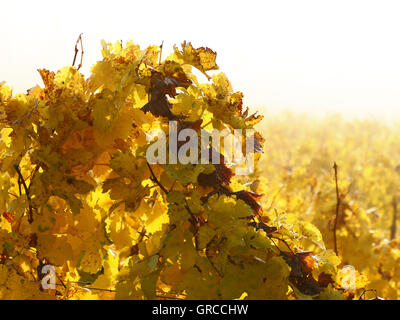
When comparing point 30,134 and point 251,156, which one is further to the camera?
point 251,156

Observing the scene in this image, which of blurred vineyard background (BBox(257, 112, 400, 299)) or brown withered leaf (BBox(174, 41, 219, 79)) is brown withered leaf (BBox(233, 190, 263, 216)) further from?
brown withered leaf (BBox(174, 41, 219, 79))

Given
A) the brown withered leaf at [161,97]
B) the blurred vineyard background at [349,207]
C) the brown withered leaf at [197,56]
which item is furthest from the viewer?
the blurred vineyard background at [349,207]

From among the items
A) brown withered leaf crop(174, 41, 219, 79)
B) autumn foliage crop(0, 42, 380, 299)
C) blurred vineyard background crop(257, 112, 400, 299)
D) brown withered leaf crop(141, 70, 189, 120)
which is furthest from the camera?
blurred vineyard background crop(257, 112, 400, 299)

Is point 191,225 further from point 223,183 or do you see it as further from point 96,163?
point 96,163

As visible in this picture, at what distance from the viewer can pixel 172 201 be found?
1142 millimetres

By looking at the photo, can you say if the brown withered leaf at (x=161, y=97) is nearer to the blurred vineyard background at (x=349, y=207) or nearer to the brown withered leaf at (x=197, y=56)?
the brown withered leaf at (x=197, y=56)

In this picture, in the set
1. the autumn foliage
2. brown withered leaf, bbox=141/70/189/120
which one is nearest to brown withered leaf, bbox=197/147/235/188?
the autumn foliage

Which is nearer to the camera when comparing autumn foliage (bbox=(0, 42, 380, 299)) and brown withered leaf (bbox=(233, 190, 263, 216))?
autumn foliage (bbox=(0, 42, 380, 299))

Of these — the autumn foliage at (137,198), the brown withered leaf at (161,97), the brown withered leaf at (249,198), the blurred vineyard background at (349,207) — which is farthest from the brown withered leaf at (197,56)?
the blurred vineyard background at (349,207)

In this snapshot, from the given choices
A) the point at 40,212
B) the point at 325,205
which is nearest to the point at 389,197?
the point at 325,205

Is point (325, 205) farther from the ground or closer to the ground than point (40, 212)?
farther from the ground

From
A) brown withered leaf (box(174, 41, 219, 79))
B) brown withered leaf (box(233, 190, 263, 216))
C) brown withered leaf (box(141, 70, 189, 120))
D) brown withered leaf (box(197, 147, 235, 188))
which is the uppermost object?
brown withered leaf (box(174, 41, 219, 79))

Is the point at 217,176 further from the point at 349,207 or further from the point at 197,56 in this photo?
the point at 349,207

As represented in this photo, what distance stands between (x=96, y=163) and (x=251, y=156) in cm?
51
